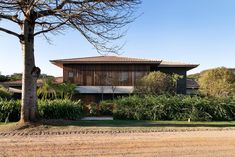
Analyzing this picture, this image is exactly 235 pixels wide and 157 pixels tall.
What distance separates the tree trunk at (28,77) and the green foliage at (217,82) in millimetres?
22300

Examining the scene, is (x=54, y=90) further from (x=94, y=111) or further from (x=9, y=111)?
(x=9, y=111)

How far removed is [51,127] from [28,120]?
4.79ft

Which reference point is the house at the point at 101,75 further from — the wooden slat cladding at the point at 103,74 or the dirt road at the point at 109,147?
the dirt road at the point at 109,147

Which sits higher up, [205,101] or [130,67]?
[130,67]

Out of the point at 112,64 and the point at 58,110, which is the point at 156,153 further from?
the point at 112,64

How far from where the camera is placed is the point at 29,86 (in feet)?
54.5

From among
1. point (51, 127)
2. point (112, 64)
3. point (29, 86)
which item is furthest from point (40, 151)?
point (112, 64)

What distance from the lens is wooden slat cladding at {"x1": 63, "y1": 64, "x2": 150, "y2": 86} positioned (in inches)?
1448

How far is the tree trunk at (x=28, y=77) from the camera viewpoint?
16.6 meters

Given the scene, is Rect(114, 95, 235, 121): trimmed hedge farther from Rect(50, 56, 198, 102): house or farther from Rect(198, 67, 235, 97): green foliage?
Rect(50, 56, 198, 102): house

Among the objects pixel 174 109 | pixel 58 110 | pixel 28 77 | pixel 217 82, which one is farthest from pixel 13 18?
pixel 217 82

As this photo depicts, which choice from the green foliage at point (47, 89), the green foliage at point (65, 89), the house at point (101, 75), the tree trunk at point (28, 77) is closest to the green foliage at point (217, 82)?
the house at point (101, 75)

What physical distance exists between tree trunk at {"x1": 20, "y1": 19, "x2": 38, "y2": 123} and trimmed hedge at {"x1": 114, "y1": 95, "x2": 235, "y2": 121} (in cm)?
701

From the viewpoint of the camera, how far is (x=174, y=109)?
21812 mm
